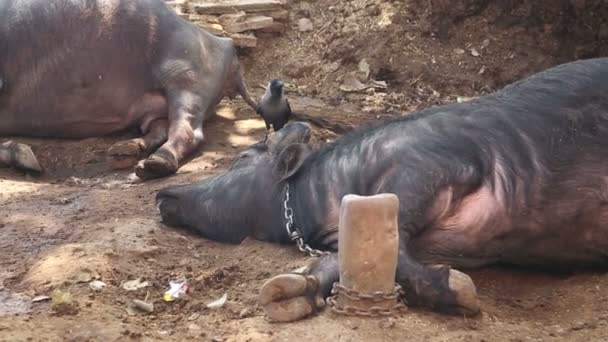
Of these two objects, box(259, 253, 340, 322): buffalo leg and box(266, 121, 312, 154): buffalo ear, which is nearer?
box(259, 253, 340, 322): buffalo leg

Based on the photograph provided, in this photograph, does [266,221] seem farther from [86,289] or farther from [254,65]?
[254,65]

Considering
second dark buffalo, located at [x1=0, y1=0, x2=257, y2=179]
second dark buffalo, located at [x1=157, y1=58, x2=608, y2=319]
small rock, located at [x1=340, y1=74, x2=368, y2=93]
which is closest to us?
second dark buffalo, located at [x1=157, y1=58, x2=608, y2=319]

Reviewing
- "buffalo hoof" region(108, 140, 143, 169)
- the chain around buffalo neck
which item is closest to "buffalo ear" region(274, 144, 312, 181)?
the chain around buffalo neck

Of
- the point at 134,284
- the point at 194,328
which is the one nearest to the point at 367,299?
the point at 194,328

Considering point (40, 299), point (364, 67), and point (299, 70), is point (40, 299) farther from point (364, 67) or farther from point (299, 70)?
point (299, 70)

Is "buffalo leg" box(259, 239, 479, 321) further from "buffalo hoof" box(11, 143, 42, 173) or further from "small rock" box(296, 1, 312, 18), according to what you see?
"small rock" box(296, 1, 312, 18)

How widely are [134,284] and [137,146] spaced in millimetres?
2599

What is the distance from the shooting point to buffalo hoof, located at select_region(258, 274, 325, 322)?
308 centimetres

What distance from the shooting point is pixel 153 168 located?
18.6 feet

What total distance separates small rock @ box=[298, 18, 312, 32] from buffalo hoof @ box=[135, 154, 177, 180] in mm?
3329

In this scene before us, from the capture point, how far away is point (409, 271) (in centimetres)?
321

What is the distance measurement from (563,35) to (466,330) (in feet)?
17.7

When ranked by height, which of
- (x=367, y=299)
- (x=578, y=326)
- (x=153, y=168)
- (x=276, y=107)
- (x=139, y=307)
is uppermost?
(x=367, y=299)

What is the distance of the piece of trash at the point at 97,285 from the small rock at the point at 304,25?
5444 millimetres
